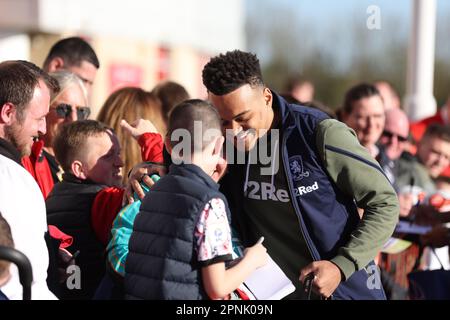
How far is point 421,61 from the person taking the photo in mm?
11492

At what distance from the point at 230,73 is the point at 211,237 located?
93 cm

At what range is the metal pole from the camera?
444 inches

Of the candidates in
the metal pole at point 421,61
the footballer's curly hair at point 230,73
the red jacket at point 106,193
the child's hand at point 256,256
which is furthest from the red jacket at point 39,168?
the metal pole at point 421,61

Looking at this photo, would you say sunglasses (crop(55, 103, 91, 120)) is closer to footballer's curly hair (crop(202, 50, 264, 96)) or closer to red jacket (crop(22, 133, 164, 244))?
red jacket (crop(22, 133, 164, 244))

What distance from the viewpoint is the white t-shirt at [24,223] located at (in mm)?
3602

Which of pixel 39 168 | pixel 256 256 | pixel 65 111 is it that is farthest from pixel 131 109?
pixel 256 256

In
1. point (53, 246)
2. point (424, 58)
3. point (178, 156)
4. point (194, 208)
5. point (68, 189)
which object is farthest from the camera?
point (424, 58)

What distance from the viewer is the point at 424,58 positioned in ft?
37.6

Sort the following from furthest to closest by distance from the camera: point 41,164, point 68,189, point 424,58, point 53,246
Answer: point 424,58
point 41,164
point 68,189
point 53,246

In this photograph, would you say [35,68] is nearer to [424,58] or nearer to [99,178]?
[99,178]

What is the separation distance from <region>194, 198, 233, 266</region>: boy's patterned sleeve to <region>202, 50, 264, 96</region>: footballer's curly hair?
2.43ft

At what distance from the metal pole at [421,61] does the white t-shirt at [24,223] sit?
842 centimetres

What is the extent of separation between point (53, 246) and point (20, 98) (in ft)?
2.24
